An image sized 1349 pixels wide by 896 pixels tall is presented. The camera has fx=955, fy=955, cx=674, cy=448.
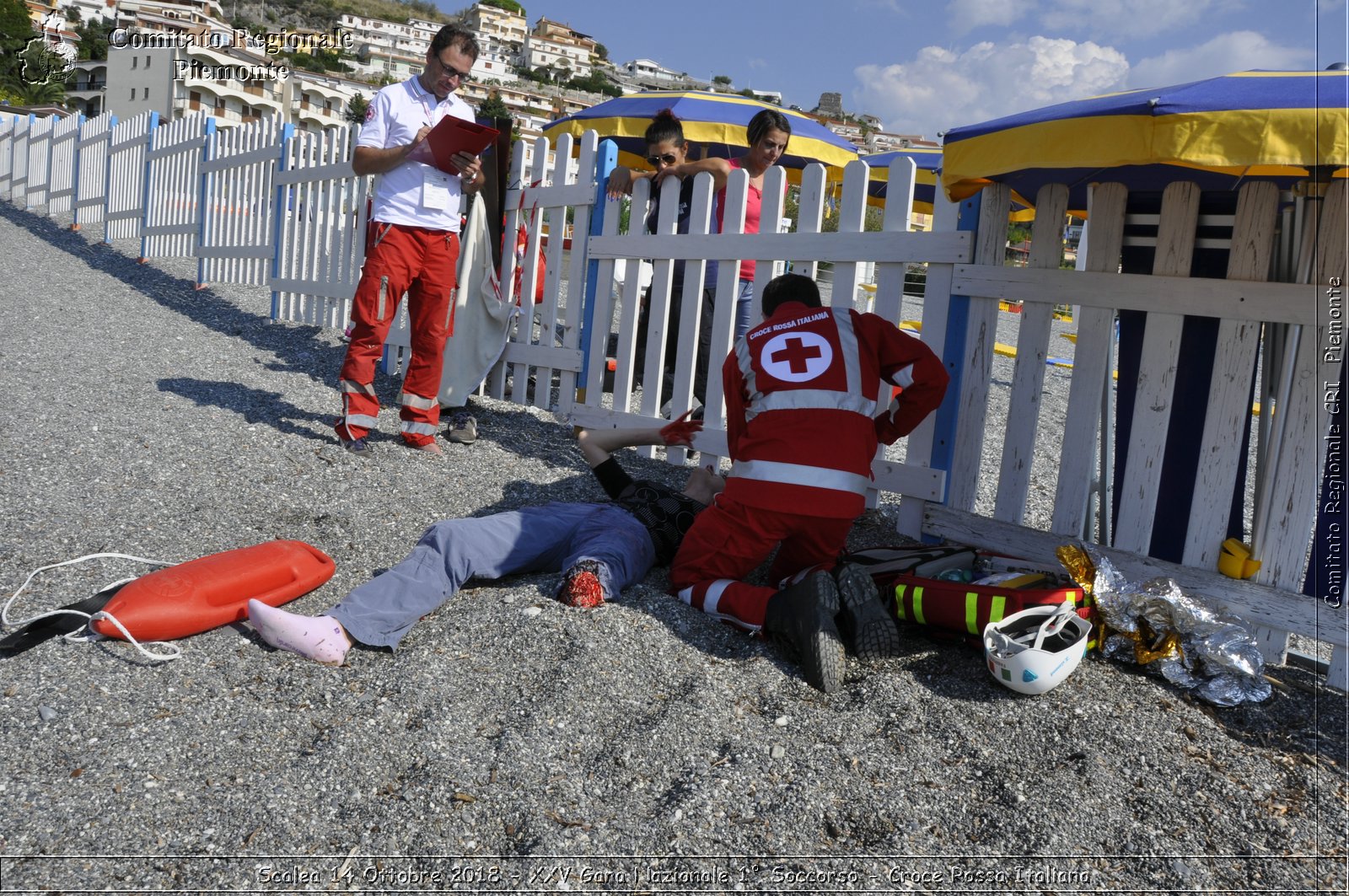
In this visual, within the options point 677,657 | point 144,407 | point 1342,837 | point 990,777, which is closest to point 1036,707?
point 990,777

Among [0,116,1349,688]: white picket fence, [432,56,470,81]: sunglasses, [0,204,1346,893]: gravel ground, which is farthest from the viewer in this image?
[432,56,470,81]: sunglasses

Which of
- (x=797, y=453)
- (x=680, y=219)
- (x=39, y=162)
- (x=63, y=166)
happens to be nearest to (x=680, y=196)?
(x=680, y=219)

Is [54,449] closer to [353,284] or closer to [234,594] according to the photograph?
[234,594]

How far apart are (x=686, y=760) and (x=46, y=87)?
75329 mm

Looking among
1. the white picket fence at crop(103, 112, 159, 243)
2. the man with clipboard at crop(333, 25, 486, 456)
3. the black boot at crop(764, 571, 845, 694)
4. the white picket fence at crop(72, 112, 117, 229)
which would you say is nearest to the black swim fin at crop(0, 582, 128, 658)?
the man with clipboard at crop(333, 25, 486, 456)

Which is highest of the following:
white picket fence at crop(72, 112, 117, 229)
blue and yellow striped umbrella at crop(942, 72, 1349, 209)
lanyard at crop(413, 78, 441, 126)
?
white picket fence at crop(72, 112, 117, 229)

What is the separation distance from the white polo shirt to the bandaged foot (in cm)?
261

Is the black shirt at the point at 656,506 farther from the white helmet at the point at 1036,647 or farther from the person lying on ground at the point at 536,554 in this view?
the white helmet at the point at 1036,647

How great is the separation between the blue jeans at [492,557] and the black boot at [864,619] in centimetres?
81

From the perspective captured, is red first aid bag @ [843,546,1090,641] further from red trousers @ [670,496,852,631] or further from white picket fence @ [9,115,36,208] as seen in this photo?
white picket fence @ [9,115,36,208]

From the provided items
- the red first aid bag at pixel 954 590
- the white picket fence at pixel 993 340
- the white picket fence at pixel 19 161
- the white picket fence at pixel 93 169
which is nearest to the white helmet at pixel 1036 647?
the red first aid bag at pixel 954 590

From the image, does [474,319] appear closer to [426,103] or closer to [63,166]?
[426,103]

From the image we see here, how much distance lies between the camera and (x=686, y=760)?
2387 millimetres

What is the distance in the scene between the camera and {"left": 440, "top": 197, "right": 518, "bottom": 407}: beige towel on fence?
18.3 ft
